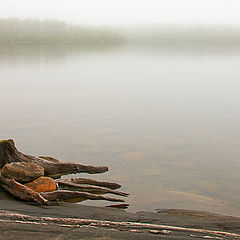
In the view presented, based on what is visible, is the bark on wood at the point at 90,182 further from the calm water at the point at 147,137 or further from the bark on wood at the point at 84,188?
the calm water at the point at 147,137

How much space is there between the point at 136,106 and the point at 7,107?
22.2 feet

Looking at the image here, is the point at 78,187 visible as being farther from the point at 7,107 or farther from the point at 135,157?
the point at 7,107

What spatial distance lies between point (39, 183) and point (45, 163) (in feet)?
3.30

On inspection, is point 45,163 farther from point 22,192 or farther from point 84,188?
point 22,192

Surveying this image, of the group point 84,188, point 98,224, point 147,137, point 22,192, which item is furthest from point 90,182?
point 147,137

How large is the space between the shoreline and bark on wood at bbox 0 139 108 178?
83 cm

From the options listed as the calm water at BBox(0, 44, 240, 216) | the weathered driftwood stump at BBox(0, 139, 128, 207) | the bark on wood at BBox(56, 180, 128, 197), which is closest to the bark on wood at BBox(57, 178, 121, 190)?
the weathered driftwood stump at BBox(0, 139, 128, 207)

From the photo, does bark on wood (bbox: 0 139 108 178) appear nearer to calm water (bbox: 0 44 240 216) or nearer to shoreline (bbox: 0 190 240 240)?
calm water (bbox: 0 44 240 216)

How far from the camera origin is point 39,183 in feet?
25.1

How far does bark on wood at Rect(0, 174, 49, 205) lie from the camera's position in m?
6.96

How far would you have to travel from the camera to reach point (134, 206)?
8359 mm

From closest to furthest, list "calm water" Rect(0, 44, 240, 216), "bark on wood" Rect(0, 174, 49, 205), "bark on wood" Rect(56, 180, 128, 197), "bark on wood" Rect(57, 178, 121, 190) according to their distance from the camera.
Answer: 1. "bark on wood" Rect(0, 174, 49, 205)
2. "bark on wood" Rect(56, 180, 128, 197)
3. "bark on wood" Rect(57, 178, 121, 190)
4. "calm water" Rect(0, 44, 240, 216)

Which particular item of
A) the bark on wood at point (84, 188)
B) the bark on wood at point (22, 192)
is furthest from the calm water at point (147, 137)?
the bark on wood at point (22, 192)

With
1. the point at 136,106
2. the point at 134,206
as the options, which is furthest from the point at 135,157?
the point at 136,106
